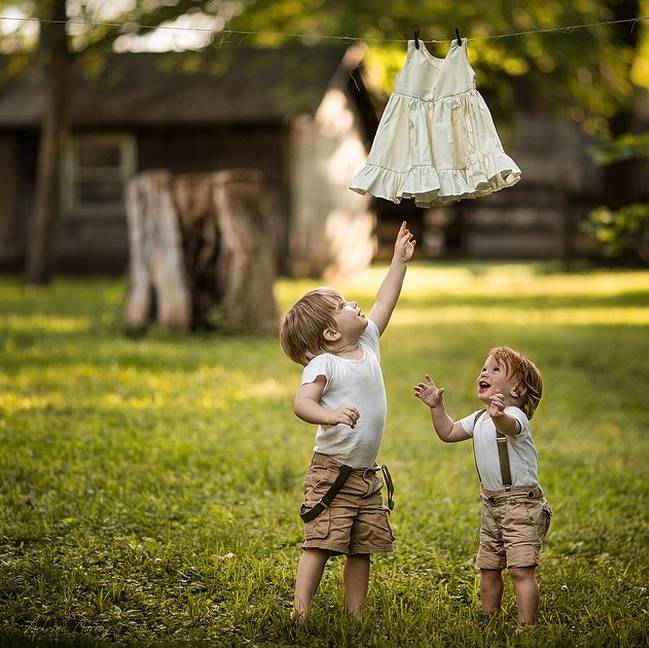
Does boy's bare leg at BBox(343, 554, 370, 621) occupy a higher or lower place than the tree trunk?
lower

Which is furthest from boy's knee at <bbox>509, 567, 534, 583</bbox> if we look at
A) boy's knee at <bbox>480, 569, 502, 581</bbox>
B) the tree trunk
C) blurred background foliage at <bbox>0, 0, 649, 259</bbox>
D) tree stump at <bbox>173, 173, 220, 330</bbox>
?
the tree trunk

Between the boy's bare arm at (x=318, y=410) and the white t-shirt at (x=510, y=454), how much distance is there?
0.51 m

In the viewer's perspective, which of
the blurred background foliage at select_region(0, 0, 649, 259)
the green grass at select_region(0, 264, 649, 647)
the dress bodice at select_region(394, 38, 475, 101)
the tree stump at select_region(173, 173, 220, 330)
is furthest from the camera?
the blurred background foliage at select_region(0, 0, 649, 259)

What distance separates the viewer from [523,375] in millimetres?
3943

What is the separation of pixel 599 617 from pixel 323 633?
1.04 metres

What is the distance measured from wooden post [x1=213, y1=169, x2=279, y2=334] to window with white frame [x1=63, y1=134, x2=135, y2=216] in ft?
38.7

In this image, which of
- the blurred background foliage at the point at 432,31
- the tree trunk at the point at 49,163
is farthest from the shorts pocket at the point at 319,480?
the tree trunk at the point at 49,163

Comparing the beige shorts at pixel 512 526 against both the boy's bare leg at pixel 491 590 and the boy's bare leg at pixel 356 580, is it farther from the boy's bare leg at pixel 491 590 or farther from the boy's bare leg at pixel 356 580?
the boy's bare leg at pixel 356 580

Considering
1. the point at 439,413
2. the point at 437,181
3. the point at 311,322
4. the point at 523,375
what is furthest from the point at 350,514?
the point at 437,181

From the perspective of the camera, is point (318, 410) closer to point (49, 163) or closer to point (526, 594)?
point (526, 594)

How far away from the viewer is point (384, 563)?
181 inches

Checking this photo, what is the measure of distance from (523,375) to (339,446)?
730 millimetres

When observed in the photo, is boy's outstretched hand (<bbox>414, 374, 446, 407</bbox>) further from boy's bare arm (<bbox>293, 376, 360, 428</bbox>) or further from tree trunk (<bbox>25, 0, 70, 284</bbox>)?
tree trunk (<bbox>25, 0, 70, 284</bbox>)

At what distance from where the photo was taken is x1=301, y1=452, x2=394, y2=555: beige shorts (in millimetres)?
3771
